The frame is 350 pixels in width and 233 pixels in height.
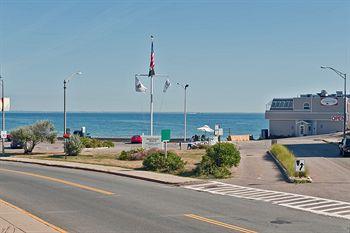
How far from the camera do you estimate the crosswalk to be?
21.5 m

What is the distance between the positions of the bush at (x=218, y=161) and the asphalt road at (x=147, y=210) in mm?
5289

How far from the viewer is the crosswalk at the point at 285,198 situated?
70.7ft

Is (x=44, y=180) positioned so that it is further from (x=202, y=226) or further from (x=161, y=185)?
(x=202, y=226)

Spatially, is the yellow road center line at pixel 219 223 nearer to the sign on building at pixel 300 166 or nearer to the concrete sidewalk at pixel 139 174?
the concrete sidewalk at pixel 139 174

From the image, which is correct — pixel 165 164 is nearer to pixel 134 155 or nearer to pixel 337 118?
pixel 134 155

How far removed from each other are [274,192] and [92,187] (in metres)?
8.91

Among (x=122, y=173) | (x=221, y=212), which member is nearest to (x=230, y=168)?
(x=122, y=173)

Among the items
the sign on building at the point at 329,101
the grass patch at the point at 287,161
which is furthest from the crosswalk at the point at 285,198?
the sign on building at the point at 329,101

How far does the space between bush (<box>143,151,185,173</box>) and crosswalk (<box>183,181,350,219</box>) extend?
659cm

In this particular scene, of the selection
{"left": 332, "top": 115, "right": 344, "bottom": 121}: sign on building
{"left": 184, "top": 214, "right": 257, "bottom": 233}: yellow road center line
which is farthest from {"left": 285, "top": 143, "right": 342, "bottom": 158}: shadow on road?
{"left": 332, "top": 115, "right": 344, "bottom": 121}: sign on building

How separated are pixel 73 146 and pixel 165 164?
19.3 meters

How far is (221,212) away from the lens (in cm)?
2059

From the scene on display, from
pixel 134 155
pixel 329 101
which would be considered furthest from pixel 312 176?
pixel 329 101

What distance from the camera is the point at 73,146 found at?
5478 centimetres
